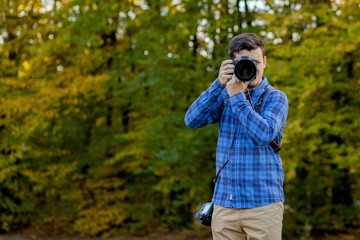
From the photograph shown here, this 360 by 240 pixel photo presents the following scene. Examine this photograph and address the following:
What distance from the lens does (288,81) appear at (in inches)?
279

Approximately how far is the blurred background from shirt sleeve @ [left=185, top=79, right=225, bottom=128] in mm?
4103

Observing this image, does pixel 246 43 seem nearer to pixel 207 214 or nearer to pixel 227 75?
pixel 227 75

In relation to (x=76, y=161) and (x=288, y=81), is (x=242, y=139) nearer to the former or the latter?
(x=288, y=81)

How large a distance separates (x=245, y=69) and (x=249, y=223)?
0.72m

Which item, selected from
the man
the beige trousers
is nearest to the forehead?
the man

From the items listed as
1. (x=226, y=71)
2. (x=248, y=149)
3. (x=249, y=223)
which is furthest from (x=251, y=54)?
(x=249, y=223)

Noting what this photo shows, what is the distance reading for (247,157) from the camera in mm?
1979

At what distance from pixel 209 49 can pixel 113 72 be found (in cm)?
284

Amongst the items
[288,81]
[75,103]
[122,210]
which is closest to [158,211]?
[122,210]

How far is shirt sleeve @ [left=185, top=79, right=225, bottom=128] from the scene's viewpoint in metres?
2.05

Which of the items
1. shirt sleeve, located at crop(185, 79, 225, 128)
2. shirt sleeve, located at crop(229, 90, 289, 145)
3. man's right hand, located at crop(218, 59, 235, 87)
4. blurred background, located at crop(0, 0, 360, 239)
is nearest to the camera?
shirt sleeve, located at crop(229, 90, 289, 145)

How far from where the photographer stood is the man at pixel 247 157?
1902 millimetres

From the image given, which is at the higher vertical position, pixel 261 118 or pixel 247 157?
pixel 261 118

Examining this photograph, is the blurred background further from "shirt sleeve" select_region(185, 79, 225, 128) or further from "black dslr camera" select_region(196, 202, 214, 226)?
"black dslr camera" select_region(196, 202, 214, 226)
